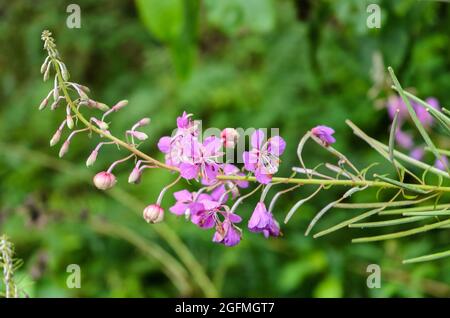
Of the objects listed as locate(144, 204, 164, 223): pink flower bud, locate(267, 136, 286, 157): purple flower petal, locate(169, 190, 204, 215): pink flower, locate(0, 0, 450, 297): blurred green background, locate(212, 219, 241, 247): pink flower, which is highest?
locate(0, 0, 450, 297): blurred green background

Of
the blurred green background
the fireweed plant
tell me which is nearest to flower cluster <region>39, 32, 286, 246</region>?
the fireweed plant

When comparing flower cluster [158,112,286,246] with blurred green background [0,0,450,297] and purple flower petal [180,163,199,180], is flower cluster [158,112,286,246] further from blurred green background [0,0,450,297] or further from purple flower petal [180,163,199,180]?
blurred green background [0,0,450,297]

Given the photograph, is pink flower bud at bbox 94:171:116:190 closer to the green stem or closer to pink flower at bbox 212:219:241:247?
the green stem

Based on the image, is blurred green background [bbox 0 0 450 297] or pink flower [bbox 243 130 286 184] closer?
pink flower [bbox 243 130 286 184]

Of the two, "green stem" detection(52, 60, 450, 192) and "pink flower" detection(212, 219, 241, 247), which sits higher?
"green stem" detection(52, 60, 450, 192)

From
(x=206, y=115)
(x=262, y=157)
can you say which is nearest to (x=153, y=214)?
(x=262, y=157)

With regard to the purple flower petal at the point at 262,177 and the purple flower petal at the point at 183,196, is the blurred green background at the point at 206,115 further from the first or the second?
the purple flower petal at the point at 262,177
